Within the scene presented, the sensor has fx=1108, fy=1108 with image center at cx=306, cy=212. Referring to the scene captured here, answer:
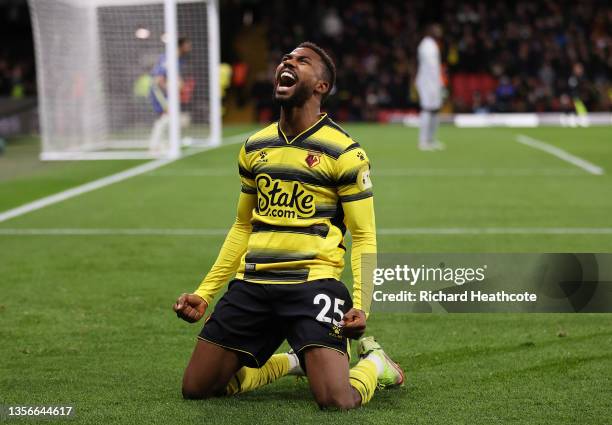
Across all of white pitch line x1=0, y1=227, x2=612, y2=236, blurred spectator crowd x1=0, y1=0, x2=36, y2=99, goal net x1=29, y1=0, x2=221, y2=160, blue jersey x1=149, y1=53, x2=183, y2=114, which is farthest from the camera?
blurred spectator crowd x1=0, y1=0, x2=36, y2=99

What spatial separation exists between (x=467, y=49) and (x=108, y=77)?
18644 millimetres

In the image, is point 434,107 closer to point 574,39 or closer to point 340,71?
point 340,71

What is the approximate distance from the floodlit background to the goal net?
22 cm

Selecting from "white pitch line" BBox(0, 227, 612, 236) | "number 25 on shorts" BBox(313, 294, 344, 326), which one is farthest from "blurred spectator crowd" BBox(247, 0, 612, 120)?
"number 25 on shorts" BBox(313, 294, 344, 326)

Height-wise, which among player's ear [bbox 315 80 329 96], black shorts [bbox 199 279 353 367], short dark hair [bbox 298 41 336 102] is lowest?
black shorts [bbox 199 279 353 367]

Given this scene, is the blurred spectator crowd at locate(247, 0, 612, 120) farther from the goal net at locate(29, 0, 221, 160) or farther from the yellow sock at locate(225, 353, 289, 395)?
the yellow sock at locate(225, 353, 289, 395)

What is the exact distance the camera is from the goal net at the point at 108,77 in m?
19.4

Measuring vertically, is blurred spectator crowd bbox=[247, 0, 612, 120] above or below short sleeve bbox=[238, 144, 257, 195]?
below

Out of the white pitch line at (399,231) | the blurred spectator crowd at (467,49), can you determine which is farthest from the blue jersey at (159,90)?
the blurred spectator crowd at (467,49)

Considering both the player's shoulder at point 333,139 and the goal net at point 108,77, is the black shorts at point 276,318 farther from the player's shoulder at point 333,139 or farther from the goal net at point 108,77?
the goal net at point 108,77

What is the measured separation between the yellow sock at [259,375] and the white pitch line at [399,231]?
545 centimetres

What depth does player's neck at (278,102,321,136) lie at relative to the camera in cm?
518

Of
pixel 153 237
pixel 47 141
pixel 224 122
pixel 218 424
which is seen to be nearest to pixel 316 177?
pixel 218 424

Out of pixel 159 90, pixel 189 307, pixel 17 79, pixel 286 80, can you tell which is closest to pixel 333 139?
pixel 286 80
